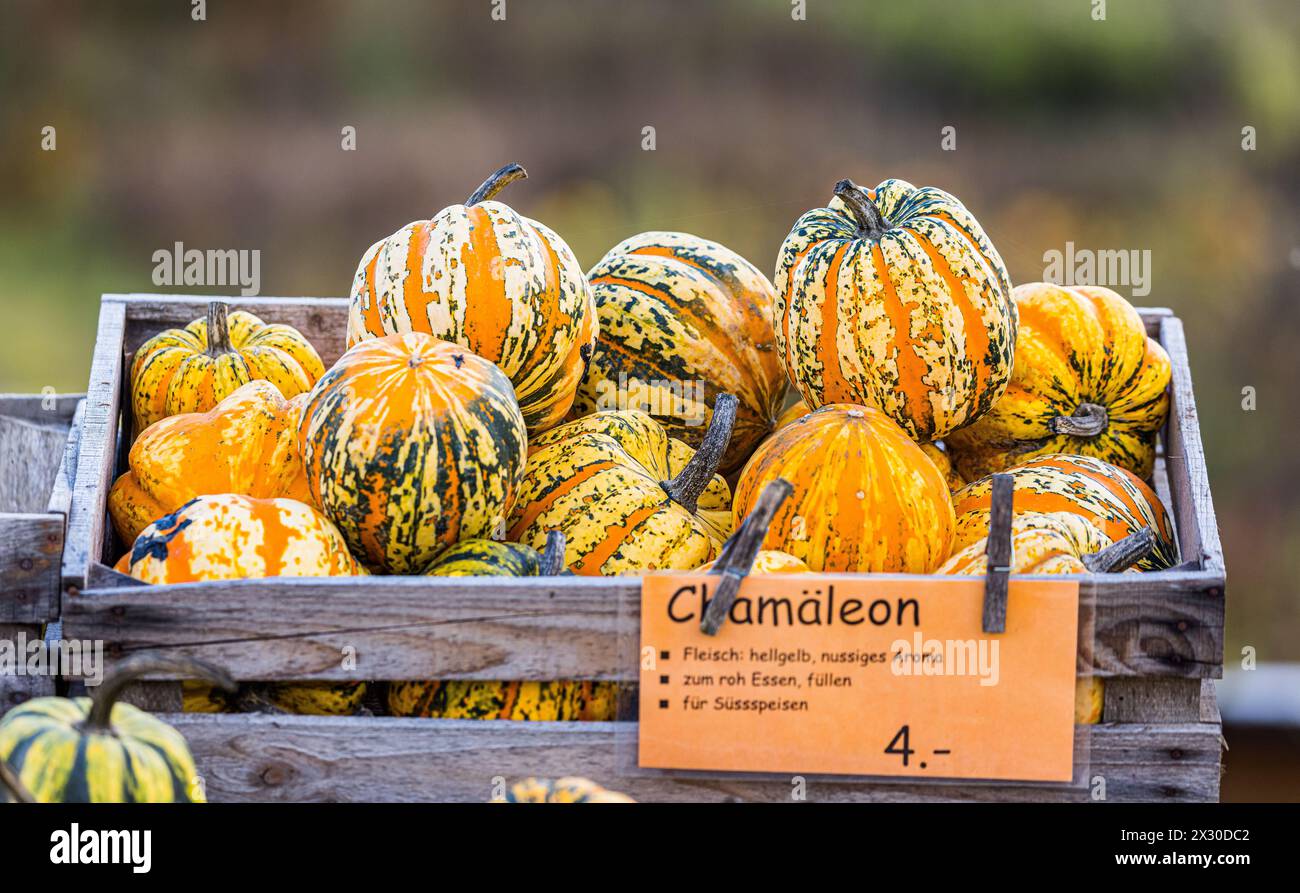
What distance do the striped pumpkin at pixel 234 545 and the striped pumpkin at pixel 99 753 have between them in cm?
30

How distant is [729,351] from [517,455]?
0.52 metres

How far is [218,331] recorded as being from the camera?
1.94 m

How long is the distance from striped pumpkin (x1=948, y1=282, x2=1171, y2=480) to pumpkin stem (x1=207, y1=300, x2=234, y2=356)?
3.59ft

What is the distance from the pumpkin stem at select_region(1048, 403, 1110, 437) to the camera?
1.93 metres

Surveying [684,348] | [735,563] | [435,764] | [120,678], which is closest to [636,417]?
[684,348]

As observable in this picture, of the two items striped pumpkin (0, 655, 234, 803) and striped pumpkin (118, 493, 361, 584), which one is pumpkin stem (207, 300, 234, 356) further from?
striped pumpkin (0, 655, 234, 803)

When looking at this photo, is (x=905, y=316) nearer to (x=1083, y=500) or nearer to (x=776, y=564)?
(x=1083, y=500)

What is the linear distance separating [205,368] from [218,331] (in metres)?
0.07

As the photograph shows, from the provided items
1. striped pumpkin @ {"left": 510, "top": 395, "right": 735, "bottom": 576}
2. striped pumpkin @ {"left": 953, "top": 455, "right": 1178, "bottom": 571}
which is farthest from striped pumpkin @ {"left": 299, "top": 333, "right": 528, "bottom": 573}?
striped pumpkin @ {"left": 953, "top": 455, "right": 1178, "bottom": 571}

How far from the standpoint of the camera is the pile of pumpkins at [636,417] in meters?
1.47

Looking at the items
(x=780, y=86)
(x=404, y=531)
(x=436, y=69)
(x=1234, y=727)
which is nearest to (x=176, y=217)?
(x=436, y=69)

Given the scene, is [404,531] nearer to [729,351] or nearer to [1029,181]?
[729,351]

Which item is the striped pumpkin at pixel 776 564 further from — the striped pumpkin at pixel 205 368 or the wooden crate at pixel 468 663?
the striped pumpkin at pixel 205 368

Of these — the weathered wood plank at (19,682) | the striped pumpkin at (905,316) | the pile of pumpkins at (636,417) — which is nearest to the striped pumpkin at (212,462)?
the pile of pumpkins at (636,417)
